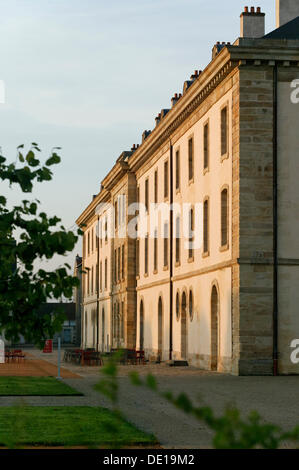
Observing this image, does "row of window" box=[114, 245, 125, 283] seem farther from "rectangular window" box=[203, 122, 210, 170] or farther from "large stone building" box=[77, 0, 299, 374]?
"rectangular window" box=[203, 122, 210, 170]

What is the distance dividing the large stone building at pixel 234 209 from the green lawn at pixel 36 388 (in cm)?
691

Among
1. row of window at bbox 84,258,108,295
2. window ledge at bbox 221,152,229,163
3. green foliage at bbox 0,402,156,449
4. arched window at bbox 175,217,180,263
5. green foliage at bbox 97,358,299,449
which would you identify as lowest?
green foliage at bbox 0,402,156,449

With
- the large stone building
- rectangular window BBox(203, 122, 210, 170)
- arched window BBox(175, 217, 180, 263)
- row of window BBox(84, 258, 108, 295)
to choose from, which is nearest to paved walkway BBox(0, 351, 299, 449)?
the large stone building

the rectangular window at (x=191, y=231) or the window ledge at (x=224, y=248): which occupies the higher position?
the rectangular window at (x=191, y=231)

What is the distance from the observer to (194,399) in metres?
19.3

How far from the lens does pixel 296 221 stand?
3094 centimetres

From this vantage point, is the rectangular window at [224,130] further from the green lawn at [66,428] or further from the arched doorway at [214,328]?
the green lawn at [66,428]

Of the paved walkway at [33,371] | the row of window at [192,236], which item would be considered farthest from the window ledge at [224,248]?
the paved walkway at [33,371]

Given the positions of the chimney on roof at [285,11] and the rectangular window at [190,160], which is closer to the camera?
the chimney on roof at [285,11]

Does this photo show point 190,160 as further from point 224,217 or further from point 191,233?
point 224,217

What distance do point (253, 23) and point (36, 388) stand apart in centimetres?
1949

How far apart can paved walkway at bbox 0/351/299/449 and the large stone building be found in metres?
2.52

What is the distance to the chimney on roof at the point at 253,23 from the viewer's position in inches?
1427

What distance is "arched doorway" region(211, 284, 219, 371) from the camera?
112ft
